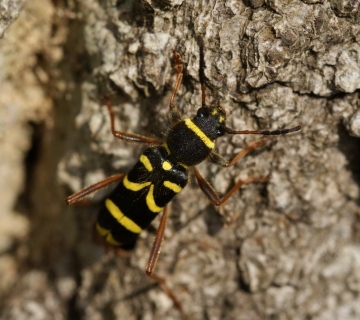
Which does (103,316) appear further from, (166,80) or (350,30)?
(350,30)

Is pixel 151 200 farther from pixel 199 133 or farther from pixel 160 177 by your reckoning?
pixel 199 133

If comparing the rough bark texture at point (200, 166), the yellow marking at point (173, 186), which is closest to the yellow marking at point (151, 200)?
the yellow marking at point (173, 186)

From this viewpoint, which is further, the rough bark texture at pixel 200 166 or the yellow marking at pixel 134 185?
the yellow marking at pixel 134 185

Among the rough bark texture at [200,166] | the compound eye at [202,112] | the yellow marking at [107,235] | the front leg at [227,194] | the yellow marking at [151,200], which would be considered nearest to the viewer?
the rough bark texture at [200,166]

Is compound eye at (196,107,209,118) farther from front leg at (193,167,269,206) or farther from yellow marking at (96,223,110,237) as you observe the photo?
yellow marking at (96,223,110,237)

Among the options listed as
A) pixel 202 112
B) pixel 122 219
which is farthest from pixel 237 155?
pixel 122 219

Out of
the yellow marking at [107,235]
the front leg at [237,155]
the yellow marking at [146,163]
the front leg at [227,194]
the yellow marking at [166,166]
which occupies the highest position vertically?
the yellow marking at [146,163]

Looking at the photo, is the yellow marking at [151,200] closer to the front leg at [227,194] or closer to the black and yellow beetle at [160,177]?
the black and yellow beetle at [160,177]
